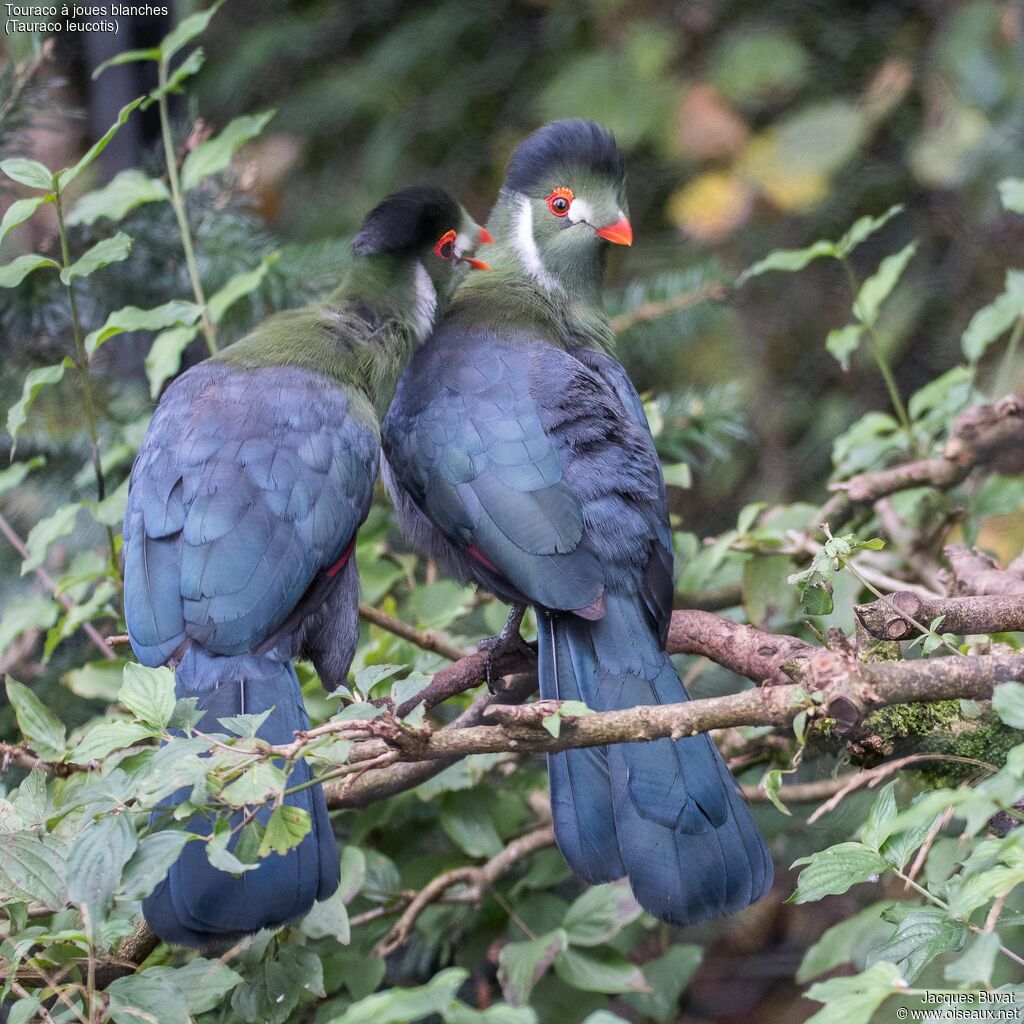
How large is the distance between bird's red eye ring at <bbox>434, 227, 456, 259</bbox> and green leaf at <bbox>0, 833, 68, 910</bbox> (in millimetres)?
1298

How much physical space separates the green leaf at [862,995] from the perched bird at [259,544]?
583 millimetres

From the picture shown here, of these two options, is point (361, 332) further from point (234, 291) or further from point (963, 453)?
point (963, 453)

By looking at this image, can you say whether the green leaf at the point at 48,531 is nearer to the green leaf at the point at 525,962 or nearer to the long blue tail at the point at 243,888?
the long blue tail at the point at 243,888

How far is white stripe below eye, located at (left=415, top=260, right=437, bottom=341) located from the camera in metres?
2.08

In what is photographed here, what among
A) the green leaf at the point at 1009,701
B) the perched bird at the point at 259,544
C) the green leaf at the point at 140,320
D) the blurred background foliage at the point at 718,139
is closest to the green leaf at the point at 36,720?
the perched bird at the point at 259,544

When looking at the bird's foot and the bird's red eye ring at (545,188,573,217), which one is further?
the bird's red eye ring at (545,188,573,217)

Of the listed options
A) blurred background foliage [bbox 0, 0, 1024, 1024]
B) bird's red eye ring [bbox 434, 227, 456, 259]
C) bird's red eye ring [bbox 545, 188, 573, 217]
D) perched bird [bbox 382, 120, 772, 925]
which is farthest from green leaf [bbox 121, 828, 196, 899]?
blurred background foliage [bbox 0, 0, 1024, 1024]

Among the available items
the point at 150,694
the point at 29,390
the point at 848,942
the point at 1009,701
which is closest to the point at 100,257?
the point at 29,390

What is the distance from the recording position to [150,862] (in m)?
0.98

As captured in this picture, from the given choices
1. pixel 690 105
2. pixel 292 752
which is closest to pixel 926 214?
pixel 690 105

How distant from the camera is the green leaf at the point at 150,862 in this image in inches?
37.9

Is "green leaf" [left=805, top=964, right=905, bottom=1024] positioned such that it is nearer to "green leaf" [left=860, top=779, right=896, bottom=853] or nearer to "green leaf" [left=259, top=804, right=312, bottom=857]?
"green leaf" [left=860, top=779, right=896, bottom=853]

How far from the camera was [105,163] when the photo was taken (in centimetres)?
296

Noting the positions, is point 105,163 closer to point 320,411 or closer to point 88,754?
point 320,411
